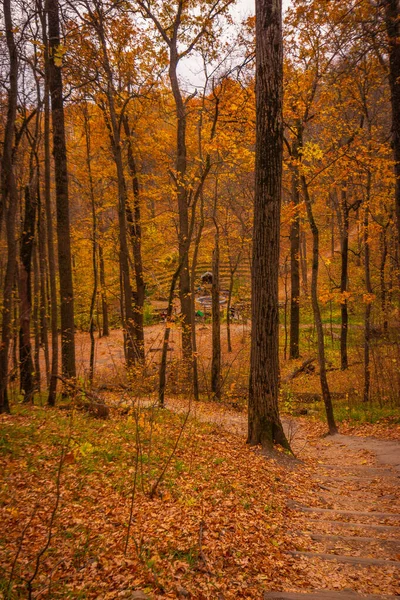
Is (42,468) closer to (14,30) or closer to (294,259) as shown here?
(14,30)

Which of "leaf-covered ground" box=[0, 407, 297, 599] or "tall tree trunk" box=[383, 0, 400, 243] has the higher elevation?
"tall tree trunk" box=[383, 0, 400, 243]

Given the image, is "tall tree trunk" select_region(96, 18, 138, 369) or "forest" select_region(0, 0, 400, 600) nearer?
"forest" select_region(0, 0, 400, 600)

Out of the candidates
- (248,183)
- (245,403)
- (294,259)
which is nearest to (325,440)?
(245,403)

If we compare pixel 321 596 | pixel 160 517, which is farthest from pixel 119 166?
pixel 321 596

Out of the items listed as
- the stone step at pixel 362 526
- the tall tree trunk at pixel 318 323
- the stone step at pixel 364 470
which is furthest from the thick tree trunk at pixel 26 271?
the stone step at pixel 362 526

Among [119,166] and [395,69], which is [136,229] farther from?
[395,69]

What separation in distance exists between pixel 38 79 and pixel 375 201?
11.0 m

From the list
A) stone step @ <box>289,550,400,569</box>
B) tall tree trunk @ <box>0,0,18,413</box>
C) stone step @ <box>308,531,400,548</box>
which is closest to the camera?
stone step @ <box>289,550,400,569</box>

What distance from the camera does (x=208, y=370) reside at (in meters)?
15.8

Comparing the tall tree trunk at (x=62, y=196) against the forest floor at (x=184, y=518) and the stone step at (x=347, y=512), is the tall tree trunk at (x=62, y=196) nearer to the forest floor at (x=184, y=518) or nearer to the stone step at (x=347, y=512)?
the forest floor at (x=184, y=518)

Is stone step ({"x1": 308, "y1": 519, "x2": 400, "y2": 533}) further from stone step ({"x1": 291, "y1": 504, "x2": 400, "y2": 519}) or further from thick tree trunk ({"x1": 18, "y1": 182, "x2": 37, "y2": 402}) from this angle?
thick tree trunk ({"x1": 18, "y1": 182, "x2": 37, "y2": 402})

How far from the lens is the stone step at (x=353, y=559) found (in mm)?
3357

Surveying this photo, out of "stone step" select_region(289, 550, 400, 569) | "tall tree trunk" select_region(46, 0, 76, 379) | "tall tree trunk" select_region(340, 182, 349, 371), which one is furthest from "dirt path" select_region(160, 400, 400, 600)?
"tall tree trunk" select_region(340, 182, 349, 371)

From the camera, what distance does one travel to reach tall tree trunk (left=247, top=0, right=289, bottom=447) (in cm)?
602
